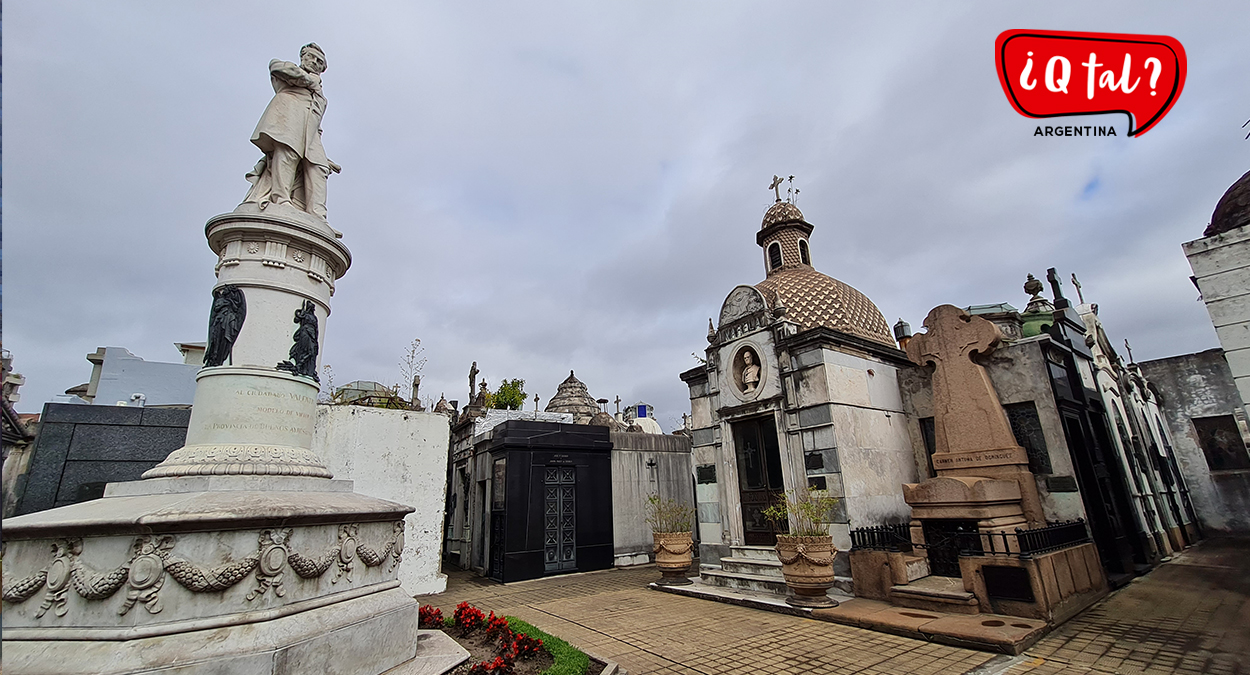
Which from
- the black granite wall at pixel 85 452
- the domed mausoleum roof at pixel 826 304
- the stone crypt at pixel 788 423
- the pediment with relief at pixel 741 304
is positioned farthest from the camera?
the domed mausoleum roof at pixel 826 304

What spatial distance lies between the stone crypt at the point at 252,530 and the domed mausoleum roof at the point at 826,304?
927 centimetres

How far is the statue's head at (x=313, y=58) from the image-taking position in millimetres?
7059

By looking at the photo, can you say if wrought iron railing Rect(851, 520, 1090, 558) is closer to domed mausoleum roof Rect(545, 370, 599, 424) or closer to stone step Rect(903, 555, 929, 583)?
stone step Rect(903, 555, 929, 583)

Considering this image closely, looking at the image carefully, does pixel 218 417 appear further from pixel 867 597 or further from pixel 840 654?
pixel 867 597

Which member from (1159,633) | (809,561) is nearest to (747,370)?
(809,561)

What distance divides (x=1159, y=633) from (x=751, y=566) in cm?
566

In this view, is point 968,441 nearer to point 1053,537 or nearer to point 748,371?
point 1053,537

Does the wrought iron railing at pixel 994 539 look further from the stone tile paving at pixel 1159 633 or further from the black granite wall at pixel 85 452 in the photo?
the black granite wall at pixel 85 452

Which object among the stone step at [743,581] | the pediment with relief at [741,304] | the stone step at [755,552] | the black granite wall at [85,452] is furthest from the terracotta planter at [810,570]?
the black granite wall at [85,452]

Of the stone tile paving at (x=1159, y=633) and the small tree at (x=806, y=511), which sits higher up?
the small tree at (x=806, y=511)

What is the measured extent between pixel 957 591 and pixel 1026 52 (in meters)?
7.17

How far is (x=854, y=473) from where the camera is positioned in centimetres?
988

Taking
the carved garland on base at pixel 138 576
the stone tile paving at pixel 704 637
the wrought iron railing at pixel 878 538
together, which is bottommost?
the stone tile paving at pixel 704 637

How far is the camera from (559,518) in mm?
14086
